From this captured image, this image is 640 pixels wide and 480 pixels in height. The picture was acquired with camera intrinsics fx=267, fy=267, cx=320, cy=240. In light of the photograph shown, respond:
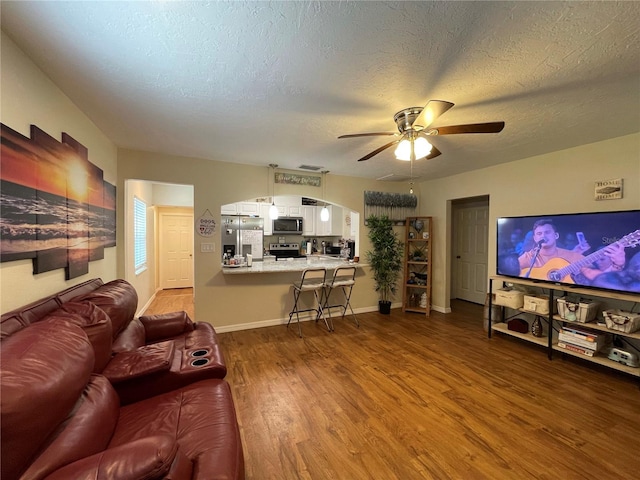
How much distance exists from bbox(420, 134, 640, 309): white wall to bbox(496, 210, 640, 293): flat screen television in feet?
1.07

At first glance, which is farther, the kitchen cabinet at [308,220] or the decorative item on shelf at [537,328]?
the kitchen cabinet at [308,220]

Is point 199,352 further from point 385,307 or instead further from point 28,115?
point 385,307

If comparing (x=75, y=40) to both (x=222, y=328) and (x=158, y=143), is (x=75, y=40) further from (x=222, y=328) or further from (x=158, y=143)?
(x=222, y=328)

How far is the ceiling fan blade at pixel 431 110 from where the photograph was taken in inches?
65.5

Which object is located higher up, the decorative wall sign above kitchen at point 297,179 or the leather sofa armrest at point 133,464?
the decorative wall sign above kitchen at point 297,179

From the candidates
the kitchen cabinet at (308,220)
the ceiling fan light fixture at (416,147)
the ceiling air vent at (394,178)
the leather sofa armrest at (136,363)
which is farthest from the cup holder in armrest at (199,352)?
the kitchen cabinet at (308,220)

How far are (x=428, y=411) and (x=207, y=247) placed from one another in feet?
10.7

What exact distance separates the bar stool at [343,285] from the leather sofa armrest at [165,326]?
2.16m

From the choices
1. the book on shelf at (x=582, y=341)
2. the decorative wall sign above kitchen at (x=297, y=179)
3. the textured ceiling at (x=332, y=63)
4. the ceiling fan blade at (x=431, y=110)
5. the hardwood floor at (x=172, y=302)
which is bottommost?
the hardwood floor at (x=172, y=302)

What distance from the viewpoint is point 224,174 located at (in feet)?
12.7

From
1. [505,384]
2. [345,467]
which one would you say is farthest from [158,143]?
[505,384]

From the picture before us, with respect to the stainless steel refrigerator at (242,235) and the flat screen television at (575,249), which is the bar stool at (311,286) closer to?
the stainless steel refrigerator at (242,235)

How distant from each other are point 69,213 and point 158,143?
4.96 feet

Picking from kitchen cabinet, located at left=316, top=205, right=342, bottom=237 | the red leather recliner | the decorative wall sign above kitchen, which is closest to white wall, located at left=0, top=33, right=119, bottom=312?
the red leather recliner
